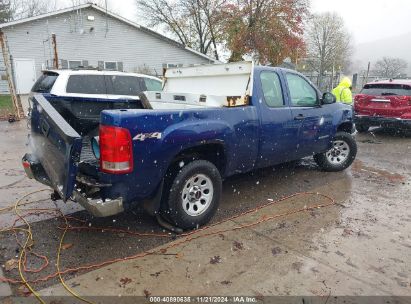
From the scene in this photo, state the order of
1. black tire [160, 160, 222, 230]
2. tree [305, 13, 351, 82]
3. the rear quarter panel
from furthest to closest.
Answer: tree [305, 13, 351, 82] → black tire [160, 160, 222, 230] → the rear quarter panel

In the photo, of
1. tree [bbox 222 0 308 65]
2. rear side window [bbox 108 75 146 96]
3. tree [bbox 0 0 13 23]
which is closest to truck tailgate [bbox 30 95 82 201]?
rear side window [bbox 108 75 146 96]

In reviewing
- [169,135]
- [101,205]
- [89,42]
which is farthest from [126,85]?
[89,42]

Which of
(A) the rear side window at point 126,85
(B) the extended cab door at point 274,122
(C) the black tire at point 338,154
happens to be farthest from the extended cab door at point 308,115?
(A) the rear side window at point 126,85

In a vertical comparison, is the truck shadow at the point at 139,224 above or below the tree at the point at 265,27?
below

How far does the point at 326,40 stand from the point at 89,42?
120 feet

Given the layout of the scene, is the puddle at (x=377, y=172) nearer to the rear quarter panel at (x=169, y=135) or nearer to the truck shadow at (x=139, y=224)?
the truck shadow at (x=139, y=224)

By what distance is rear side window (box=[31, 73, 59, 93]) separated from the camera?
8531 millimetres

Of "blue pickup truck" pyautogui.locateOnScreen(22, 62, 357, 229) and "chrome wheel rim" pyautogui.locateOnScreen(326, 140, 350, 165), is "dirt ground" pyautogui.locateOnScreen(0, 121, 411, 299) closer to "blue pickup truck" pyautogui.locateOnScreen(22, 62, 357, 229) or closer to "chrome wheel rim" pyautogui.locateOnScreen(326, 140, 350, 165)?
"blue pickup truck" pyautogui.locateOnScreen(22, 62, 357, 229)

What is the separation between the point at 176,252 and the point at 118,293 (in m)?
0.83

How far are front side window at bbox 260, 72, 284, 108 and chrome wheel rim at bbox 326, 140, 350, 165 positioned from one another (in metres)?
2.07

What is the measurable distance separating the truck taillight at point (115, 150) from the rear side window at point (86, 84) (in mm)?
5858

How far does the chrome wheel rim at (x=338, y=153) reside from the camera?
6.68 metres

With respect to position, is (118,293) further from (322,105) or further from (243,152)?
(322,105)

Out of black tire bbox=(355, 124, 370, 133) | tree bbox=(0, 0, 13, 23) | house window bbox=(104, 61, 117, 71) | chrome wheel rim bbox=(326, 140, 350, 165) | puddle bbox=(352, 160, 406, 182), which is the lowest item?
puddle bbox=(352, 160, 406, 182)
